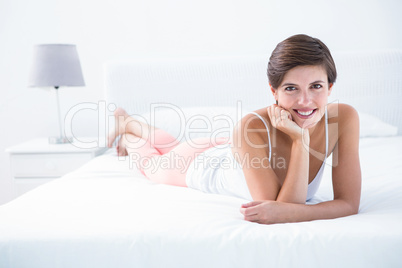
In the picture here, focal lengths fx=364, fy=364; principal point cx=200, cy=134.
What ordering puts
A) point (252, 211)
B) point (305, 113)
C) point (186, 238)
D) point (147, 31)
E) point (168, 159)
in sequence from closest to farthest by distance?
point (186, 238) → point (252, 211) → point (305, 113) → point (168, 159) → point (147, 31)

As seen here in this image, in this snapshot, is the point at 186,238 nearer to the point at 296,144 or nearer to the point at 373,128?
the point at 296,144

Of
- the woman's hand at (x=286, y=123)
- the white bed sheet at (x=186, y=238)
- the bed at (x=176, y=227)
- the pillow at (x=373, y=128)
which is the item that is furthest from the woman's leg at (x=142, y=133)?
the pillow at (x=373, y=128)

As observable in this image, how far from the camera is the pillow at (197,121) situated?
6.86 feet

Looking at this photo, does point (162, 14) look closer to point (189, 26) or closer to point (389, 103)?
point (189, 26)

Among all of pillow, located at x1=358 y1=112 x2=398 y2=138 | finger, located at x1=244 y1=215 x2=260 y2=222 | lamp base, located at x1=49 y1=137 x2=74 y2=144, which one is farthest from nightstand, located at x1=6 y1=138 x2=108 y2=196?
pillow, located at x1=358 y1=112 x2=398 y2=138

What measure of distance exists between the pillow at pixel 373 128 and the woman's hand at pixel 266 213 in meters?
1.37

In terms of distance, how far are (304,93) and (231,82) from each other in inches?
53.8

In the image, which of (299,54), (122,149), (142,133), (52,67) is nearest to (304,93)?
(299,54)

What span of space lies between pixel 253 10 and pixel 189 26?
0.47 m

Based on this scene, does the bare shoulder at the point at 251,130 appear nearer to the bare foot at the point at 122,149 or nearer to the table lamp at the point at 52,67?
the bare foot at the point at 122,149

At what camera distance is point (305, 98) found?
1.11m

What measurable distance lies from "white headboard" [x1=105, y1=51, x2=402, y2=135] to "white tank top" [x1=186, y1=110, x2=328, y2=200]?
0.87m

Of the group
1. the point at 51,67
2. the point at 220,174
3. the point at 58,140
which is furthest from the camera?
the point at 58,140

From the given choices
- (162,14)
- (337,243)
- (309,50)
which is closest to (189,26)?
(162,14)
